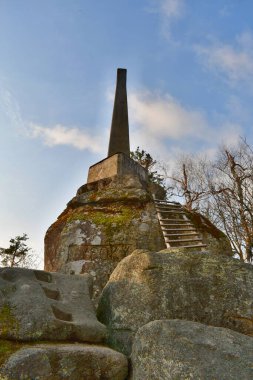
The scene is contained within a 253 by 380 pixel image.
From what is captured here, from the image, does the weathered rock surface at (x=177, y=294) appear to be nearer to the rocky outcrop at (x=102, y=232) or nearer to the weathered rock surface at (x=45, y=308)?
the weathered rock surface at (x=45, y=308)

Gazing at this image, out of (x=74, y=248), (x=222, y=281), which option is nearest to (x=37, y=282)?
(x=222, y=281)

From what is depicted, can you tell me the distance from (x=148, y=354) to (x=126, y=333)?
2.10 feet

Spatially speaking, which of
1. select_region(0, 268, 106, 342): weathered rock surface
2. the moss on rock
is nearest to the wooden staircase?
select_region(0, 268, 106, 342): weathered rock surface

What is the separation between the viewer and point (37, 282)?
3428mm

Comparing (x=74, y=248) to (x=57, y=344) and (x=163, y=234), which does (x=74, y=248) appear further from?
(x=57, y=344)

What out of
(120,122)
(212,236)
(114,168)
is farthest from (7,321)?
(120,122)

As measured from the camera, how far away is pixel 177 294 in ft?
11.1

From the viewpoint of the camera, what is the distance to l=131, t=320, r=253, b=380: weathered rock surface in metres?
2.45

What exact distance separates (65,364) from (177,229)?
16.5 feet

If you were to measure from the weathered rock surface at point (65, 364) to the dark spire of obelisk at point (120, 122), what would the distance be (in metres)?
12.7

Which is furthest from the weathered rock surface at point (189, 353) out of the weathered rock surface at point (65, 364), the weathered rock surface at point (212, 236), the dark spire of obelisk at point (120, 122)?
the dark spire of obelisk at point (120, 122)

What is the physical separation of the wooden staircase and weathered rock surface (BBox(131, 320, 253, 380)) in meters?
3.95

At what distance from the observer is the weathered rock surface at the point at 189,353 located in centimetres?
245

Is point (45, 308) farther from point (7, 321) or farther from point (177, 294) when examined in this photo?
point (177, 294)
